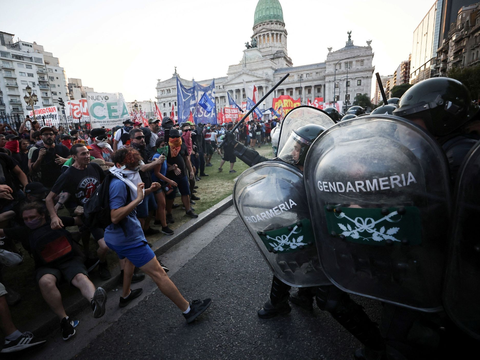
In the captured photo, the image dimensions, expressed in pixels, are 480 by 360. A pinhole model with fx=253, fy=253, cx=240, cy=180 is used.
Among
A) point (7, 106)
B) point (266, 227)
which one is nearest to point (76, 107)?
point (266, 227)

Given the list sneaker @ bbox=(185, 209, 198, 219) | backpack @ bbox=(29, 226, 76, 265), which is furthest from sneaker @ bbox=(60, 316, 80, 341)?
sneaker @ bbox=(185, 209, 198, 219)

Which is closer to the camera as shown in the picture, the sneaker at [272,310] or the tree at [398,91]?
the sneaker at [272,310]

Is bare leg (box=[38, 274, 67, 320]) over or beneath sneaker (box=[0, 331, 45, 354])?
over

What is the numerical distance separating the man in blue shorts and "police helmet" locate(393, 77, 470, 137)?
230 cm

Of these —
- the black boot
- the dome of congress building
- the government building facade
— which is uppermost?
the dome of congress building

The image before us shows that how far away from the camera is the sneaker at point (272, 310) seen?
2389 millimetres

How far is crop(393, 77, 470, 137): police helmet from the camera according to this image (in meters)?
1.50

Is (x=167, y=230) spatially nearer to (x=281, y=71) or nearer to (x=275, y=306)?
(x=275, y=306)

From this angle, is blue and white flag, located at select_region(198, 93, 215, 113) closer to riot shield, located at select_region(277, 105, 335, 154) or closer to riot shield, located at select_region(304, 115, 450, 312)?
riot shield, located at select_region(277, 105, 335, 154)

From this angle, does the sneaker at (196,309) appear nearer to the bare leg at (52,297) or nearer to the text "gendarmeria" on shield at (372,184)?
the bare leg at (52,297)

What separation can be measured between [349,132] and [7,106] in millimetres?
85243

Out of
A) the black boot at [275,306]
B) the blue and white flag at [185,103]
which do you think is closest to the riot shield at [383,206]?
the black boot at [275,306]

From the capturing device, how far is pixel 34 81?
68438mm

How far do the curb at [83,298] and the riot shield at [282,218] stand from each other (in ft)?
7.83
